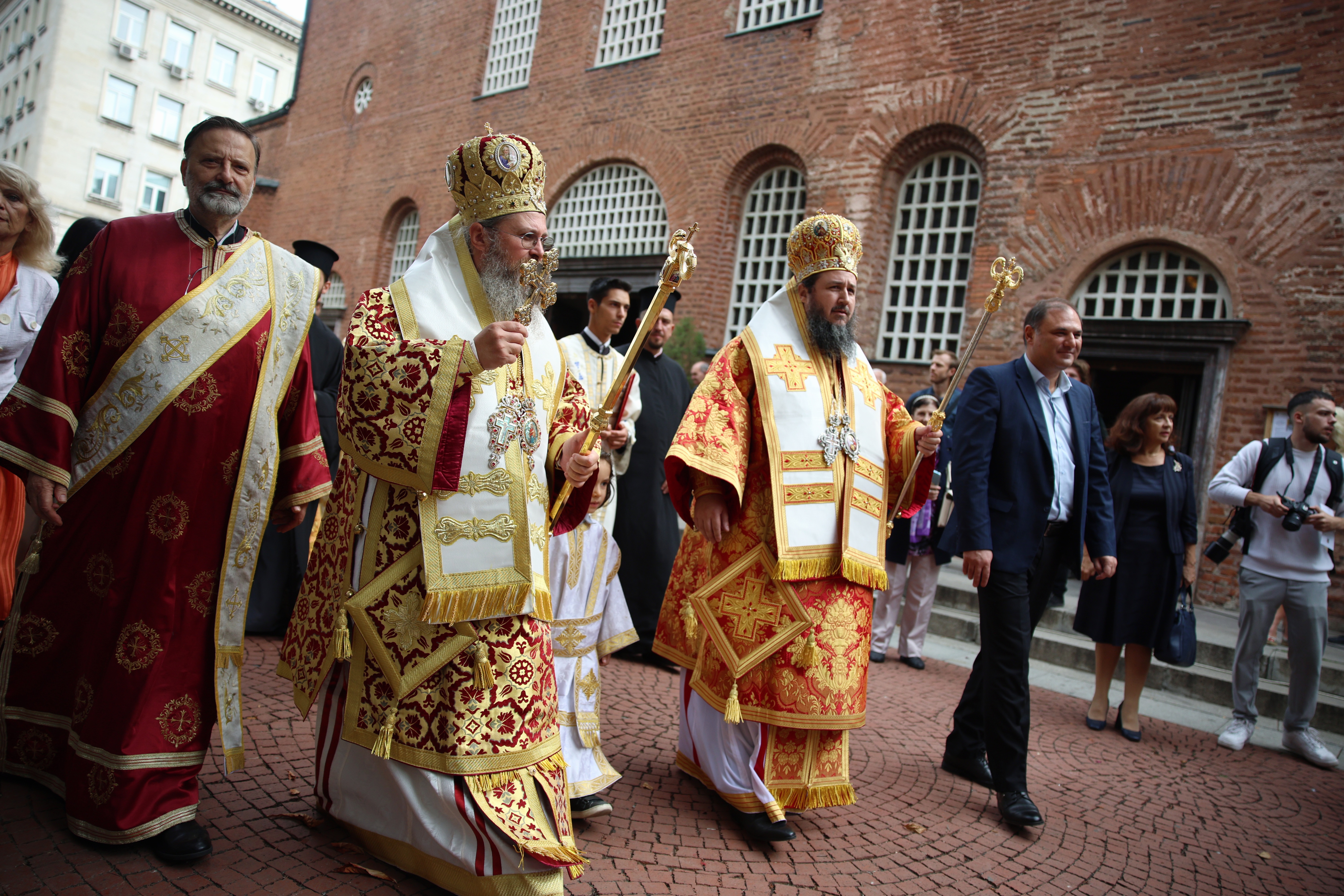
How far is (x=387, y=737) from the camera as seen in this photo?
2422 millimetres

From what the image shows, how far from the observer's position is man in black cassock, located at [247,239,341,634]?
5.21 meters

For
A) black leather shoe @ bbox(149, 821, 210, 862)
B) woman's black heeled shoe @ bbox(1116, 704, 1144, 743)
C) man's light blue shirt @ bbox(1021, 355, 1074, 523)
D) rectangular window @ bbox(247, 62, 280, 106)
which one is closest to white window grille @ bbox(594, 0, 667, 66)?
man's light blue shirt @ bbox(1021, 355, 1074, 523)

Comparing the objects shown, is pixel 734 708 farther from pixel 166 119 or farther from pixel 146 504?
pixel 166 119

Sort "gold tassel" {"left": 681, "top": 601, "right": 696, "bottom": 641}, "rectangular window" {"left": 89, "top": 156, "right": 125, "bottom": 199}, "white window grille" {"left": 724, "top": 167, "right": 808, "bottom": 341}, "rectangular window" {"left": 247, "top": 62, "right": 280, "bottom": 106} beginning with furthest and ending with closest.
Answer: "rectangular window" {"left": 247, "top": 62, "right": 280, "bottom": 106}
"rectangular window" {"left": 89, "top": 156, "right": 125, "bottom": 199}
"white window grille" {"left": 724, "top": 167, "right": 808, "bottom": 341}
"gold tassel" {"left": 681, "top": 601, "right": 696, "bottom": 641}

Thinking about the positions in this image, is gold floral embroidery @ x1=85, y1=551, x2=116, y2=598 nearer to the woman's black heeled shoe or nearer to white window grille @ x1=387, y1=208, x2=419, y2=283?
the woman's black heeled shoe

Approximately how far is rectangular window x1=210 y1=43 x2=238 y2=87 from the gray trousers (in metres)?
41.1

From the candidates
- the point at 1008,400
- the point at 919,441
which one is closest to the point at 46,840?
the point at 919,441

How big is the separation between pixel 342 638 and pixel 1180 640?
531cm

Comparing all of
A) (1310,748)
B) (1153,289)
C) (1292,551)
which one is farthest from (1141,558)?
(1153,289)

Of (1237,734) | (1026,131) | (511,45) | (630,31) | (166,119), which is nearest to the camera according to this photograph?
(1237,734)

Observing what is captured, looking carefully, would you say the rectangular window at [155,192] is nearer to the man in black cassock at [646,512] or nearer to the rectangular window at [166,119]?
the rectangular window at [166,119]

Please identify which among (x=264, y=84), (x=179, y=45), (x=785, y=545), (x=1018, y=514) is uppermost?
(x=264, y=84)

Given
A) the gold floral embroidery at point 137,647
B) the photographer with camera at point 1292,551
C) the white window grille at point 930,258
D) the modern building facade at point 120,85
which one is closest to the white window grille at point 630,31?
the white window grille at point 930,258

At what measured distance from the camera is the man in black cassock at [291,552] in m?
5.21
